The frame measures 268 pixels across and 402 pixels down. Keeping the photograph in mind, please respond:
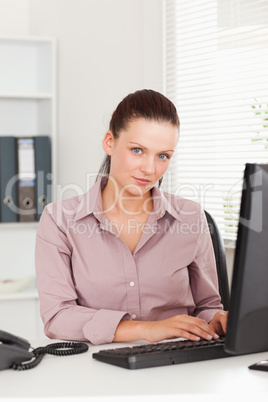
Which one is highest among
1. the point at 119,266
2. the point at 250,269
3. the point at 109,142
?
the point at 109,142

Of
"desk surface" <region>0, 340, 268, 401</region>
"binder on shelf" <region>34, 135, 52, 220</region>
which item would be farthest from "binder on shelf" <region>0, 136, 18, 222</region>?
"desk surface" <region>0, 340, 268, 401</region>

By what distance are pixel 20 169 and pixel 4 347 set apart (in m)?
2.02

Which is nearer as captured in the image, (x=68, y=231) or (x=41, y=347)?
(x=41, y=347)

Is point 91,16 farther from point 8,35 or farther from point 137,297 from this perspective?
point 137,297

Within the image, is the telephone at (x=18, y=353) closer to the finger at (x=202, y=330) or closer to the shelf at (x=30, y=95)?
the finger at (x=202, y=330)

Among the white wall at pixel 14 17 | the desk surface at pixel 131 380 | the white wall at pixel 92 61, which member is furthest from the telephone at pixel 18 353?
the white wall at pixel 14 17

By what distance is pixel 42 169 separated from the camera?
10.3 feet

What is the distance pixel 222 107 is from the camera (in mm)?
2520

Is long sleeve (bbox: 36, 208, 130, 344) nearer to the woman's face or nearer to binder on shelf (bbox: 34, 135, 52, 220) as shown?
the woman's face

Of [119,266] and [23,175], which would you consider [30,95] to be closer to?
[23,175]

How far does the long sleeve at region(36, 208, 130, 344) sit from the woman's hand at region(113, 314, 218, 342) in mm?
29

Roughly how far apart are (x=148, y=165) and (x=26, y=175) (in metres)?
1.51

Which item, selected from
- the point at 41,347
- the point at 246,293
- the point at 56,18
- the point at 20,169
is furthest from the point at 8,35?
the point at 246,293

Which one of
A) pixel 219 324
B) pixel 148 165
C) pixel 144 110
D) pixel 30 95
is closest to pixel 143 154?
pixel 148 165
